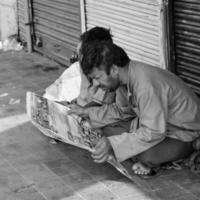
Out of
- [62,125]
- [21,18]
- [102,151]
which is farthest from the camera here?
[21,18]

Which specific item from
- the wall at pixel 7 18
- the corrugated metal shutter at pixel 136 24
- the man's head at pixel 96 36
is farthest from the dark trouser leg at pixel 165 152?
the wall at pixel 7 18

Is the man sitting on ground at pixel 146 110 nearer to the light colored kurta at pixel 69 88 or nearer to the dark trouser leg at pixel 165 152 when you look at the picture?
the dark trouser leg at pixel 165 152

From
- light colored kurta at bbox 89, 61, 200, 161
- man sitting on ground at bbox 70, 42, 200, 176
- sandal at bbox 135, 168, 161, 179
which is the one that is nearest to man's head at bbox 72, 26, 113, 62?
man sitting on ground at bbox 70, 42, 200, 176

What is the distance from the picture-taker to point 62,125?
5.36 meters

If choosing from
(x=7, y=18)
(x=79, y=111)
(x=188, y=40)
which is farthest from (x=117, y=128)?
(x=7, y=18)

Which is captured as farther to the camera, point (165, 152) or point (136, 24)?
point (136, 24)

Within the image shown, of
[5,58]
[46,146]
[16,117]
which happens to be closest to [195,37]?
[46,146]

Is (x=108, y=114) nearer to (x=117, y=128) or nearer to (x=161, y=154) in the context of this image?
(x=117, y=128)

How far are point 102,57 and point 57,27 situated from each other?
3.95 metres

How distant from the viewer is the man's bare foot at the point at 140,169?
4723 millimetres

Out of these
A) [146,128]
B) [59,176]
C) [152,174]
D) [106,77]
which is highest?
[106,77]

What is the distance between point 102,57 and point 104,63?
5cm

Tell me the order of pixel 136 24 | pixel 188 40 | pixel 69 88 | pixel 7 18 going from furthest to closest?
pixel 7 18 < pixel 136 24 < pixel 69 88 < pixel 188 40

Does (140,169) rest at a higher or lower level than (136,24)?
lower
